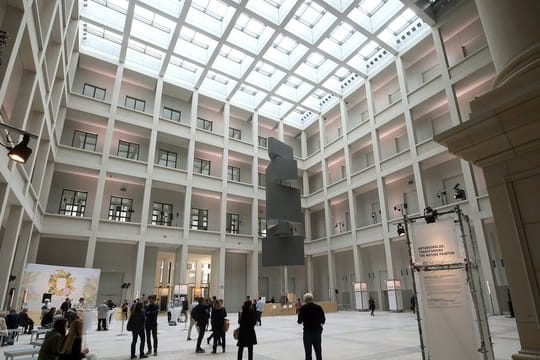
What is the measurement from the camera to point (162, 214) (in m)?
27.3

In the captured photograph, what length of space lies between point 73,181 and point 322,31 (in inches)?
794

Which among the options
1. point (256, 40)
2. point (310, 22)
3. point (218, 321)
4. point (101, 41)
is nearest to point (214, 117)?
point (256, 40)

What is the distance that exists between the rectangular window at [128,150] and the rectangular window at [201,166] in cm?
501

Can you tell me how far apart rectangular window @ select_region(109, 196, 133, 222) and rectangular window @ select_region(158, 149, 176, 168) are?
4.13 m

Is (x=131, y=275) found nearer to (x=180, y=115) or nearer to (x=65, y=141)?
(x=65, y=141)

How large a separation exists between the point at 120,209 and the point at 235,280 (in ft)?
38.6

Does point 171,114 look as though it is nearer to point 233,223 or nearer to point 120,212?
point 120,212

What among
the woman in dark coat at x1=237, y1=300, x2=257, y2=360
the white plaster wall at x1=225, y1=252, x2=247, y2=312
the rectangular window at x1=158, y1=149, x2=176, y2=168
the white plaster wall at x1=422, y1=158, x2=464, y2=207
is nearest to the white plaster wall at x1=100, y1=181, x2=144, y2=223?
the rectangular window at x1=158, y1=149, x2=176, y2=168

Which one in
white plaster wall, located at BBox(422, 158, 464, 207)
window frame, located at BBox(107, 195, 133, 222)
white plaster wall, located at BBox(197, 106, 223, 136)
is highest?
white plaster wall, located at BBox(197, 106, 223, 136)

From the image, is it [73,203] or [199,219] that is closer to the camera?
[73,203]

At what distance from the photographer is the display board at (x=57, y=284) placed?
55.7 feet

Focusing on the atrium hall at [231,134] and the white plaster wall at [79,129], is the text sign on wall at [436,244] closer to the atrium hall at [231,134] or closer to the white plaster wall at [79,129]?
the atrium hall at [231,134]

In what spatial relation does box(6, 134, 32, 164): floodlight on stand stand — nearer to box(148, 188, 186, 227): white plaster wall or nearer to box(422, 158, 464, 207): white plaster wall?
box(422, 158, 464, 207): white plaster wall

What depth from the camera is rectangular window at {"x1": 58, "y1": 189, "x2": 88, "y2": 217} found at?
23562 mm
